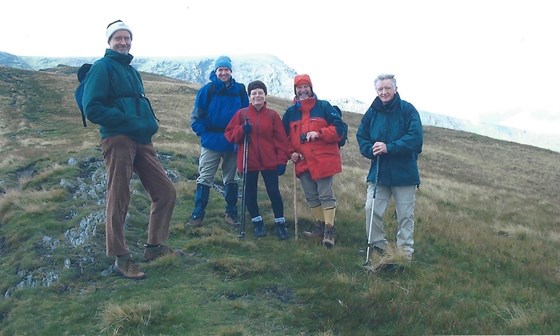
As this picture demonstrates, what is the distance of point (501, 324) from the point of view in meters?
5.19

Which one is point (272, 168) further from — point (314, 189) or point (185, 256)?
point (185, 256)

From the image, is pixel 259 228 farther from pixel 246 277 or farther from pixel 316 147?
pixel 246 277

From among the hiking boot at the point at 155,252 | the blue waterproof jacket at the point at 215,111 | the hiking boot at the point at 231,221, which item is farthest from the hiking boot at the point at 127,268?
the blue waterproof jacket at the point at 215,111

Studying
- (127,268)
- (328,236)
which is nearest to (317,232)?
(328,236)

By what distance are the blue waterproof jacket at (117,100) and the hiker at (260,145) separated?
202 cm

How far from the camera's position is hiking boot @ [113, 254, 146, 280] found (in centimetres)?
648

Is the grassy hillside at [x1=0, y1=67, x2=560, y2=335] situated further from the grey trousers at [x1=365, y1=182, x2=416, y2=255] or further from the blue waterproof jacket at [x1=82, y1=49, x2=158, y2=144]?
the blue waterproof jacket at [x1=82, y1=49, x2=158, y2=144]

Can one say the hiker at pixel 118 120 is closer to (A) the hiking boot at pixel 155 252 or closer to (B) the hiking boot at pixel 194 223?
(A) the hiking boot at pixel 155 252

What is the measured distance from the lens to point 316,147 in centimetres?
823

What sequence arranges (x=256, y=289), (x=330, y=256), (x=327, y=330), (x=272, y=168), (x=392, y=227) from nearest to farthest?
(x=327, y=330), (x=256, y=289), (x=330, y=256), (x=272, y=168), (x=392, y=227)

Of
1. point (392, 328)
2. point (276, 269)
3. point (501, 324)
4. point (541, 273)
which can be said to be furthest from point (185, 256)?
point (541, 273)

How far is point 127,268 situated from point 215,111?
11.4 feet

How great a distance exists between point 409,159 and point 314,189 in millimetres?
2033

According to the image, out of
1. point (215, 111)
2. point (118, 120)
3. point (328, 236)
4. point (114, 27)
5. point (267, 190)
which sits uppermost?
point (114, 27)
